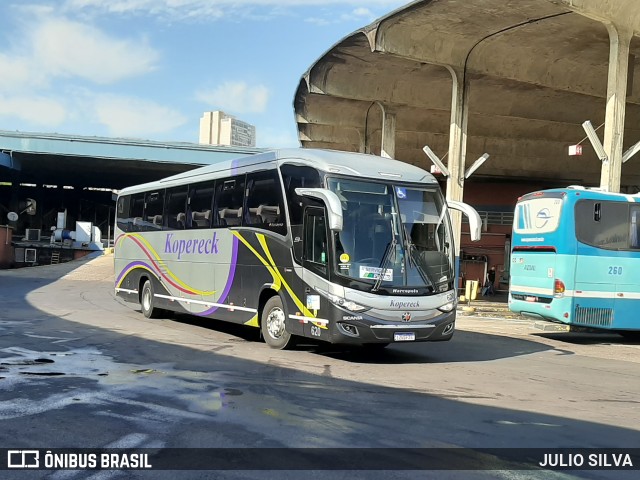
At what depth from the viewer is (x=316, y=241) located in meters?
10.4

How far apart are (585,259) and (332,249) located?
25.2 ft

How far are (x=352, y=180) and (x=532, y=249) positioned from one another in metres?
Result: 7.11

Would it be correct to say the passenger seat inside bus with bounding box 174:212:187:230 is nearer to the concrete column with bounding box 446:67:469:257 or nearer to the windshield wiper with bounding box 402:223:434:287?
the windshield wiper with bounding box 402:223:434:287

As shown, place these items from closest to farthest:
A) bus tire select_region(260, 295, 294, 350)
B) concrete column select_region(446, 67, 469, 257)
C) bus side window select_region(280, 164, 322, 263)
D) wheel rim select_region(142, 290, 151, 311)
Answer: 1. bus side window select_region(280, 164, 322, 263)
2. bus tire select_region(260, 295, 294, 350)
3. wheel rim select_region(142, 290, 151, 311)
4. concrete column select_region(446, 67, 469, 257)

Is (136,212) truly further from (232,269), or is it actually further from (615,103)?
(615,103)

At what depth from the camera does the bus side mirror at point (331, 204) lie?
9.29 meters

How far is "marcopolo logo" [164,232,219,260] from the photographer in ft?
45.3

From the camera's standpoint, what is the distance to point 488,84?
28.1 metres

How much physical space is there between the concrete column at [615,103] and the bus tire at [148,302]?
532 inches

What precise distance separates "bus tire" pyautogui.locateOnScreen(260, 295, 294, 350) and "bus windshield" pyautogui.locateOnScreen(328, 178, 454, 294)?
1963 millimetres

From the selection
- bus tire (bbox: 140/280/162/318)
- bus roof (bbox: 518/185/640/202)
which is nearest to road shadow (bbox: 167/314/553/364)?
bus tire (bbox: 140/280/162/318)

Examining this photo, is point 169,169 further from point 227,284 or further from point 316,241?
point 316,241

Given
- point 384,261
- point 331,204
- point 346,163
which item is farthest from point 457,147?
point 331,204

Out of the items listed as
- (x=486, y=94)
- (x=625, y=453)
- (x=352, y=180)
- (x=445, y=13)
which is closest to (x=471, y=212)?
(x=352, y=180)
